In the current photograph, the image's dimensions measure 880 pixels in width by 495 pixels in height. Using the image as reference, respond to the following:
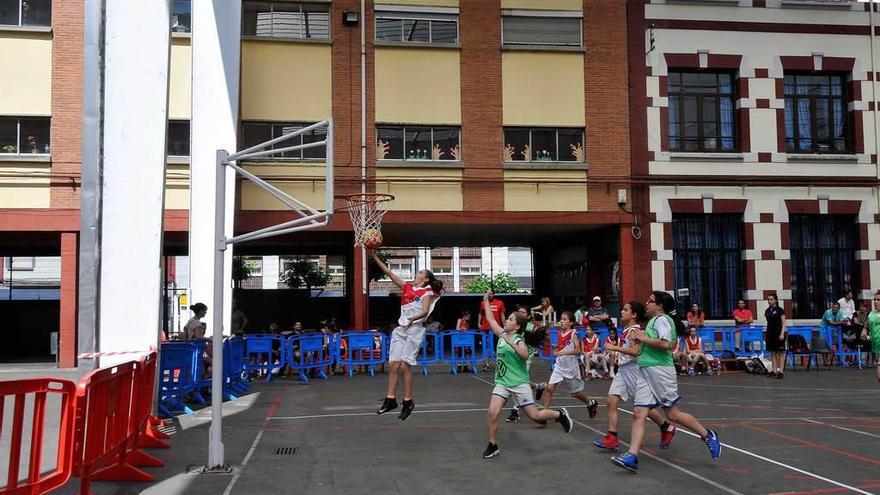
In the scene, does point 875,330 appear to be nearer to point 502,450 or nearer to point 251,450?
point 502,450

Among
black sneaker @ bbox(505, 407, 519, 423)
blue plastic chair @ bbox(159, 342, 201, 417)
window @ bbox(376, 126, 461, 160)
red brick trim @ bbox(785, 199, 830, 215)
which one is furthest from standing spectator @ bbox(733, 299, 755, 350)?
blue plastic chair @ bbox(159, 342, 201, 417)

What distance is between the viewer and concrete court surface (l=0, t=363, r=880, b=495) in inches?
307

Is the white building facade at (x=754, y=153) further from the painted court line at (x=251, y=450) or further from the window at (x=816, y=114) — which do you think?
the painted court line at (x=251, y=450)

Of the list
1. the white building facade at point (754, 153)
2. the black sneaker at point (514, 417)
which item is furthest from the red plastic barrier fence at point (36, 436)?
the white building facade at point (754, 153)

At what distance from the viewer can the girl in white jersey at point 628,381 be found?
910 cm

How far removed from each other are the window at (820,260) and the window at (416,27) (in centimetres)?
1164

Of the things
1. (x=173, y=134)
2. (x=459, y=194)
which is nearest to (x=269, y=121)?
(x=173, y=134)

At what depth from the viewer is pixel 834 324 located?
21.6 meters

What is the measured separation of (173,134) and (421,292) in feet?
46.3

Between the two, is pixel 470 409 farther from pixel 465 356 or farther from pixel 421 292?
pixel 465 356

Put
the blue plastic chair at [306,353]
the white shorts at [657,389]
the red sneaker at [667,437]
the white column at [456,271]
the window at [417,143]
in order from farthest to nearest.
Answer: the white column at [456,271] < the window at [417,143] < the blue plastic chair at [306,353] < the red sneaker at [667,437] < the white shorts at [657,389]

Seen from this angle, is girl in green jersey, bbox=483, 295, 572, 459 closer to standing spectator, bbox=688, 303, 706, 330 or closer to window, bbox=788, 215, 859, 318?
standing spectator, bbox=688, 303, 706, 330

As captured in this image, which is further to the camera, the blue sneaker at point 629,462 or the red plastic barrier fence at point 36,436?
the blue sneaker at point 629,462

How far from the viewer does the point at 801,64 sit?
77.9 feet
